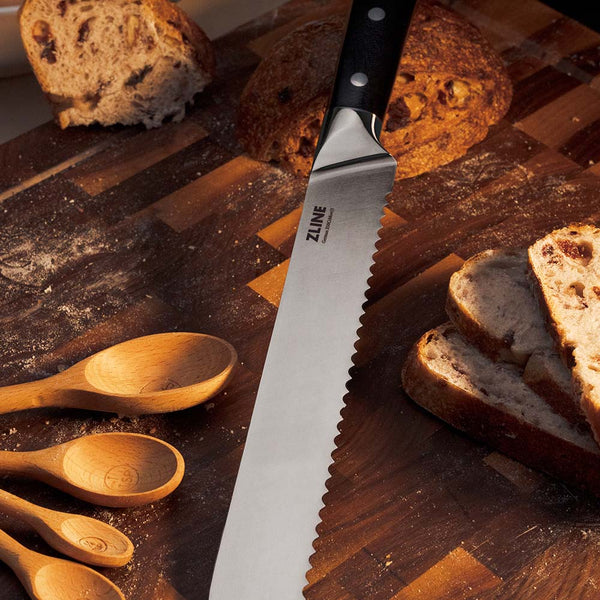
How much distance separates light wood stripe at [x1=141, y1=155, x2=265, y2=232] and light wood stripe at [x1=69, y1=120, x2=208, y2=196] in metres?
0.15

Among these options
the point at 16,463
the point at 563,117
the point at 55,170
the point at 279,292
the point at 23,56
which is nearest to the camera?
the point at 16,463

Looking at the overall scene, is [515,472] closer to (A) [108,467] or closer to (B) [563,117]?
(A) [108,467]

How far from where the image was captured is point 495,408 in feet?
6.98

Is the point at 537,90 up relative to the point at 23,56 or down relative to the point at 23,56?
down

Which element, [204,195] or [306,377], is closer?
[306,377]

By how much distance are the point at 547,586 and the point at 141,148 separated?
1.65m

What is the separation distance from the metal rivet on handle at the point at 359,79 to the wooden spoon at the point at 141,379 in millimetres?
653

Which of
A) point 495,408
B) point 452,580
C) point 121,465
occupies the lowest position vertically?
point 452,580

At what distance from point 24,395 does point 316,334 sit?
2.08ft

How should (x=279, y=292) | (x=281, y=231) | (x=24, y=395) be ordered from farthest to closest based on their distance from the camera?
(x=281, y=231), (x=279, y=292), (x=24, y=395)

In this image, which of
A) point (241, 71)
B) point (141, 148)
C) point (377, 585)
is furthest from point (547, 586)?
point (241, 71)

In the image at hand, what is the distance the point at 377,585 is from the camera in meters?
1.92

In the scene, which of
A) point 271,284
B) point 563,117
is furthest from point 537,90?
point 271,284

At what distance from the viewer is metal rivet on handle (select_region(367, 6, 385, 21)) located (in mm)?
2297
